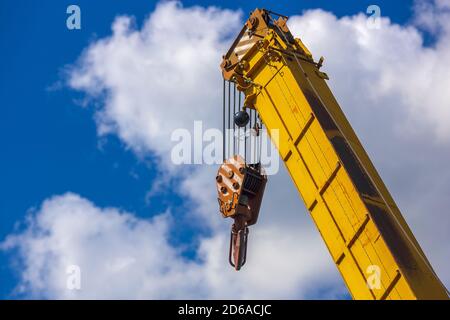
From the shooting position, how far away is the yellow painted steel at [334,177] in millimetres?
10594

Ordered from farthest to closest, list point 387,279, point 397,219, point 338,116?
1. point 338,116
2. point 397,219
3. point 387,279

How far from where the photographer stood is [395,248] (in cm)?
1065

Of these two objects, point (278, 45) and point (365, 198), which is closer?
point (365, 198)

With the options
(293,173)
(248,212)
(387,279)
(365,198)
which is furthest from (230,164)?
(387,279)

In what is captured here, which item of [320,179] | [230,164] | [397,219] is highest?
[230,164]

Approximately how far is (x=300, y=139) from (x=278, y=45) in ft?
6.53

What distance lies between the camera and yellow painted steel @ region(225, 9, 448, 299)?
34.8ft

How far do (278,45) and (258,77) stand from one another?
66 centimetres

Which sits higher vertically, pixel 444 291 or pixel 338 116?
pixel 338 116

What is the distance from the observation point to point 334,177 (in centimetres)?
1140
